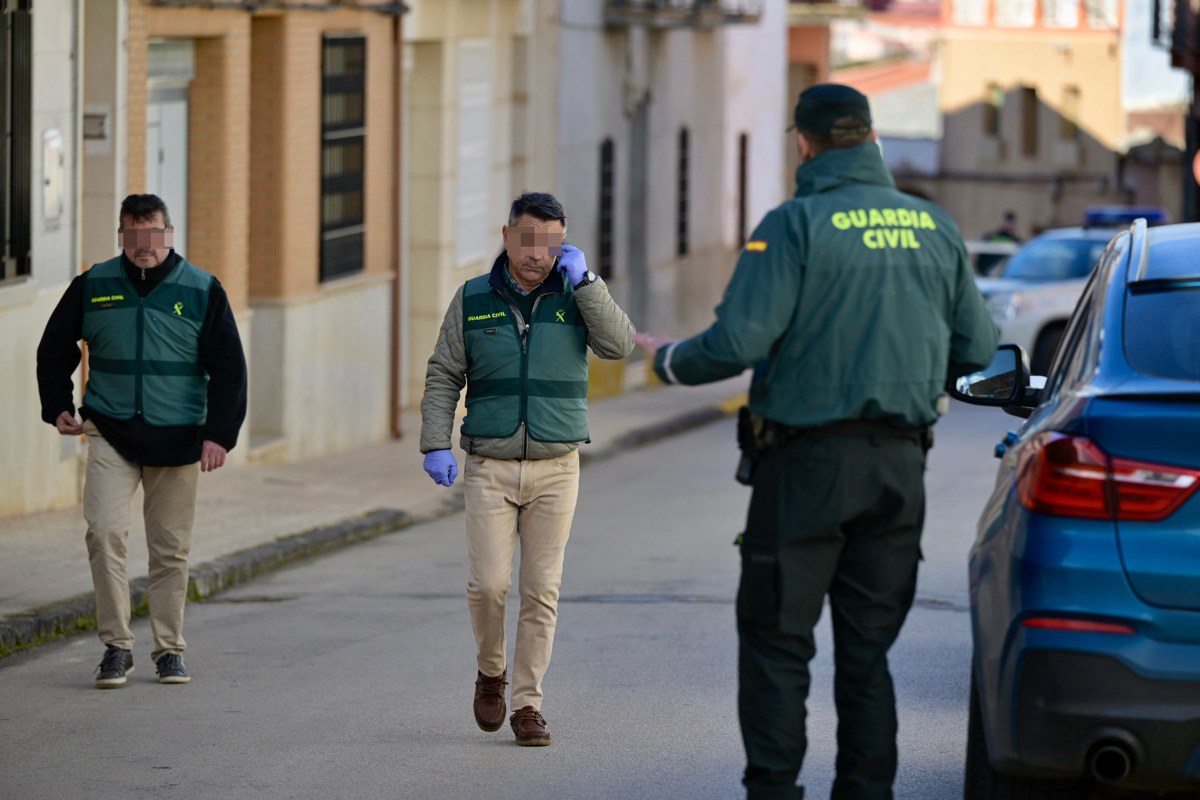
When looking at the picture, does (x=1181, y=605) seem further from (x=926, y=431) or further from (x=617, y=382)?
(x=617, y=382)

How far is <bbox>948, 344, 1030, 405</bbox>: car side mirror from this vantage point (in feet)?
20.7

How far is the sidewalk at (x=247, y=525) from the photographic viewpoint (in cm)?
973

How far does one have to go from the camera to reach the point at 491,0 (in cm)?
2142

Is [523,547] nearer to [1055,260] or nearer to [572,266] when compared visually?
[572,266]

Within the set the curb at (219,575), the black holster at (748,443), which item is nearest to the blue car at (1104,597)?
the black holster at (748,443)

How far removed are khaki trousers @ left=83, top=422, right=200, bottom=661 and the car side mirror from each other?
324cm

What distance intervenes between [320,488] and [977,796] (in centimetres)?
952

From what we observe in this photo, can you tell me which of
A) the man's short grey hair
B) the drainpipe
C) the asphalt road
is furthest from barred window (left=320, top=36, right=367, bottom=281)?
the man's short grey hair

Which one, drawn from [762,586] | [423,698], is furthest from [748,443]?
[423,698]

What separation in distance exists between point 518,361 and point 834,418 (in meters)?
2.03

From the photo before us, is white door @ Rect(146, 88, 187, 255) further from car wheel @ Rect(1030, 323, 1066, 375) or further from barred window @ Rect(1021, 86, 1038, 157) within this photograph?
barred window @ Rect(1021, 86, 1038, 157)

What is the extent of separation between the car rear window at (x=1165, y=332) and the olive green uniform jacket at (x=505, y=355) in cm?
192

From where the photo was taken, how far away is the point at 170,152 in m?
14.9

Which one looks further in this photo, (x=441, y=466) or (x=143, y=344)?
(x=143, y=344)
